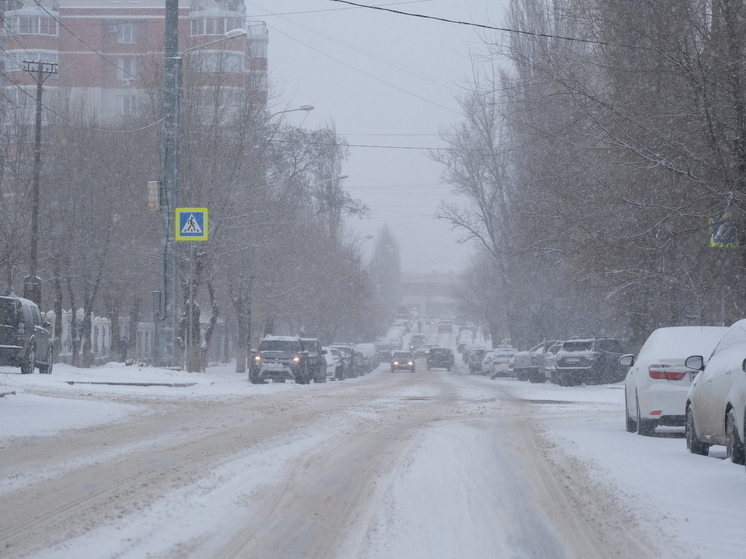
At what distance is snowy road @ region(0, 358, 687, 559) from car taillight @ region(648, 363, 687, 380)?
6.00 feet

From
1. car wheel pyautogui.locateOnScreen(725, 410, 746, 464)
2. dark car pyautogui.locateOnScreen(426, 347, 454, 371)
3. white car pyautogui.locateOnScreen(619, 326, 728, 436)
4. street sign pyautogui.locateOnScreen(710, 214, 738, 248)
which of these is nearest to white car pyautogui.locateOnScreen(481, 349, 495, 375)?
dark car pyautogui.locateOnScreen(426, 347, 454, 371)

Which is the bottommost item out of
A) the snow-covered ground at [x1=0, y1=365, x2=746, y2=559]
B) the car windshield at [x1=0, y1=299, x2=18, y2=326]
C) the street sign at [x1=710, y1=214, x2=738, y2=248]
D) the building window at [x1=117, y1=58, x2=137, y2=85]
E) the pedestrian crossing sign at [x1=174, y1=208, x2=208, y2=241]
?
the snow-covered ground at [x1=0, y1=365, x2=746, y2=559]

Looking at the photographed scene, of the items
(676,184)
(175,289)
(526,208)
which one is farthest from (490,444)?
(526,208)

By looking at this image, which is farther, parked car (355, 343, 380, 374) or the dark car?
the dark car

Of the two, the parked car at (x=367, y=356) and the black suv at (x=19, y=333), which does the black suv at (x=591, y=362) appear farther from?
the parked car at (x=367, y=356)

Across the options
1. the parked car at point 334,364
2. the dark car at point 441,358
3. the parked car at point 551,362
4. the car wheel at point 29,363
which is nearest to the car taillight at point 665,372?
the car wheel at point 29,363

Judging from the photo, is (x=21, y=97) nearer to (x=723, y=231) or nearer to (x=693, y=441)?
(x=723, y=231)

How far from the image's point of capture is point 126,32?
87.4m

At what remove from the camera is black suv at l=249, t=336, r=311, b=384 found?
34.0 meters

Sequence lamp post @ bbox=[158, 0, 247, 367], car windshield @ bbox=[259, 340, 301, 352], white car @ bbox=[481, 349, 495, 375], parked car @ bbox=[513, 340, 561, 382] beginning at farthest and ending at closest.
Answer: white car @ bbox=[481, 349, 495, 375] < parked car @ bbox=[513, 340, 561, 382] < car windshield @ bbox=[259, 340, 301, 352] < lamp post @ bbox=[158, 0, 247, 367]

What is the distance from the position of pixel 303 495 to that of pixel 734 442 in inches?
177

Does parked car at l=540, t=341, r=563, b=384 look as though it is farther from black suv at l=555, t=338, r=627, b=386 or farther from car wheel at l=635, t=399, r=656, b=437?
car wheel at l=635, t=399, r=656, b=437

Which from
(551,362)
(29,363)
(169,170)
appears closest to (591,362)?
(551,362)

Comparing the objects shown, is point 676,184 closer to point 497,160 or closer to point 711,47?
point 711,47
